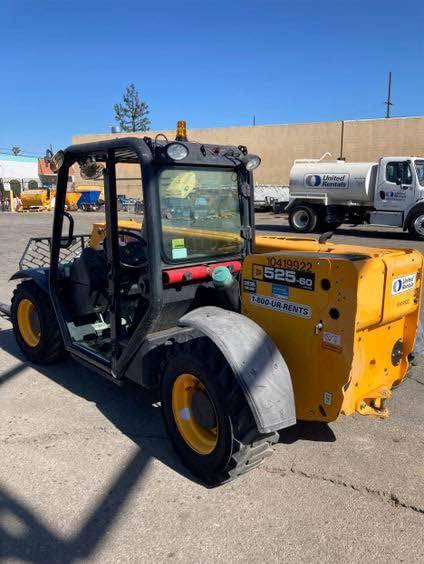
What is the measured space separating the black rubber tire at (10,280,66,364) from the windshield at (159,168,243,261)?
68.3 inches

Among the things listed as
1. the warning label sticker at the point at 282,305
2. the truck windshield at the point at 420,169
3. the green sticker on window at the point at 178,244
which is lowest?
the warning label sticker at the point at 282,305

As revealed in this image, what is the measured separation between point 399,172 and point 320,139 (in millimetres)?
16527

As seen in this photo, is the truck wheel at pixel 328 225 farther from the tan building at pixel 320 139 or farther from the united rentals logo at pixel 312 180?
the tan building at pixel 320 139

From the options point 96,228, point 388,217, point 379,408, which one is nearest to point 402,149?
point 388,217

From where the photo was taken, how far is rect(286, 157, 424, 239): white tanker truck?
15844mm

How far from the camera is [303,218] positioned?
60.7 ft

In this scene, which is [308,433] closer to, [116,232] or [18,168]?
[116,232]

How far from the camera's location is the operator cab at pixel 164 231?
10.8 ft

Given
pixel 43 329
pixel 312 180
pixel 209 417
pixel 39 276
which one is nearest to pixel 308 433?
pixel 209 417

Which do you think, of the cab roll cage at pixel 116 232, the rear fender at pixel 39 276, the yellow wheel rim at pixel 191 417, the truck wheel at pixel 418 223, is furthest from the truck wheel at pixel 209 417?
the truck wheel at pixel 418 223

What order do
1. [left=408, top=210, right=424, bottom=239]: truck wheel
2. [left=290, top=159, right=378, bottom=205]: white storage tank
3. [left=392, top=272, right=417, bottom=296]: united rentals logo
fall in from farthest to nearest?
1. [left=290, top=159, right=378, bottom=205]: white storage tank
2. [left=408, top=210, right=424, bottom=239]: truck wheel
3. [left=392, top=272, right=417, bottom=296]: united rentals logo

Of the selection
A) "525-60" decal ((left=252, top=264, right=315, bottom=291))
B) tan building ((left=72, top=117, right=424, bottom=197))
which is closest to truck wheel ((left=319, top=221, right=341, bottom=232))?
tan building ((left=72, top=117, right=424, bottom=197))

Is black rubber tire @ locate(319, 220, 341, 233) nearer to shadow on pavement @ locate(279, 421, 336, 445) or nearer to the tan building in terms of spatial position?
the tan building

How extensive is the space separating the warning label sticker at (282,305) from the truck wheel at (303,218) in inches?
605
